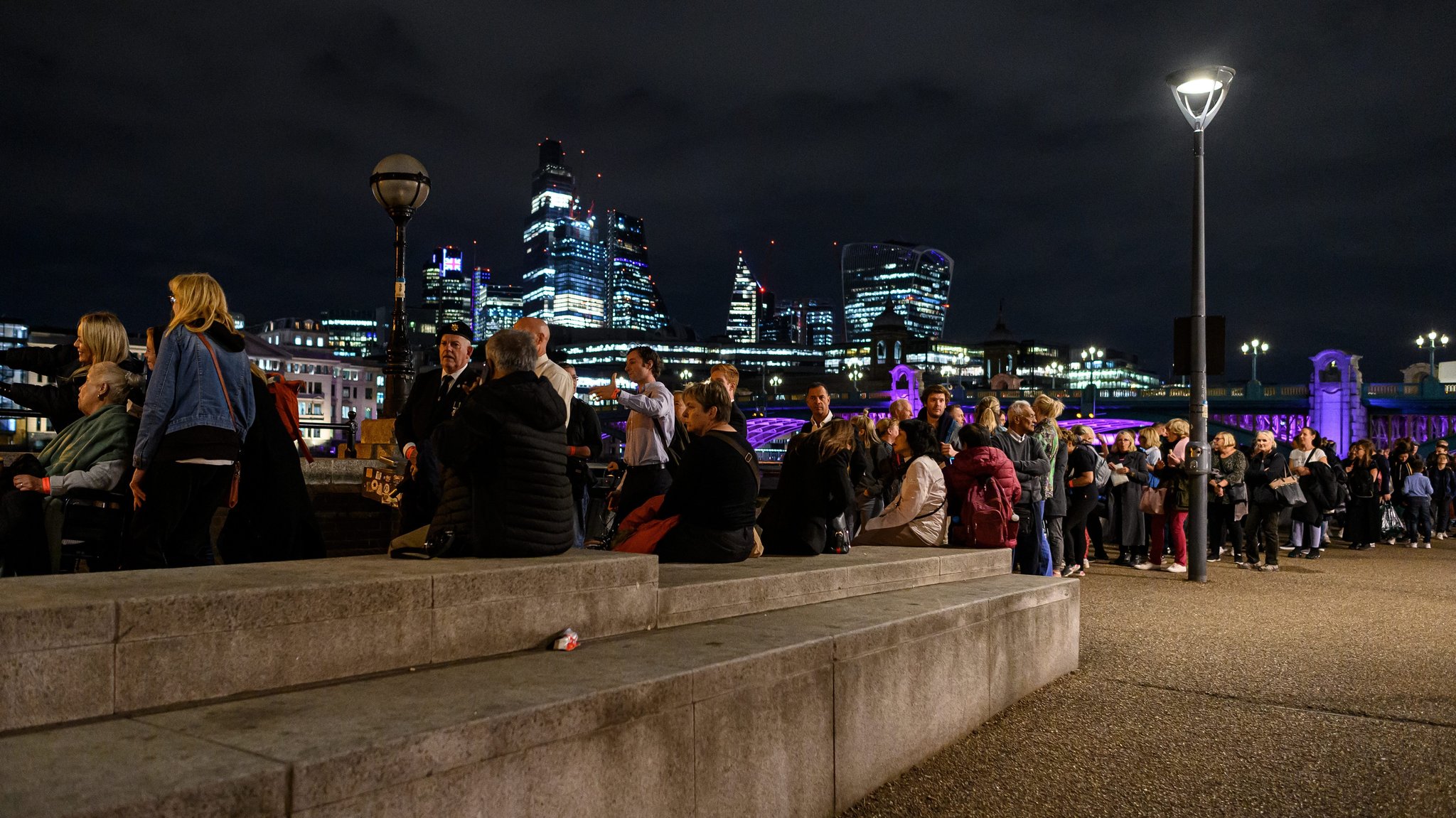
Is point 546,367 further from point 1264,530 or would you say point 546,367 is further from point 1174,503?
point 1264,530

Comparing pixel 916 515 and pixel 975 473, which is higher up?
pixel 975 473

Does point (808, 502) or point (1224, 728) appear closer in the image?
point (1224, 728)

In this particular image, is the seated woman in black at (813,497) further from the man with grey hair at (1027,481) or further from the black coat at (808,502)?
the man with grey hair at (1027,481)

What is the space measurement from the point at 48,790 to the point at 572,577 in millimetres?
2099

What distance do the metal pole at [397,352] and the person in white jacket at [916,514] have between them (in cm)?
514

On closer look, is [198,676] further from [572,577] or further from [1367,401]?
[1367,401]

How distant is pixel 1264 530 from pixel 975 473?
662 centimetres

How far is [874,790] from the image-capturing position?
4434mm

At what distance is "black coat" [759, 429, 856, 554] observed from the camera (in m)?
6.70

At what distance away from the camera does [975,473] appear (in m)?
8.21

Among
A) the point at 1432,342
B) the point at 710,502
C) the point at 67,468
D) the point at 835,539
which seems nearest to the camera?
the point at 67,468

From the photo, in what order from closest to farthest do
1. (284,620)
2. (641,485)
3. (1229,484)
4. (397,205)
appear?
(284,620) → (641,485) → (397,205) → (1229,484)

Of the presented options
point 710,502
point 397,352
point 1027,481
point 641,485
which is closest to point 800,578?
point 710,502

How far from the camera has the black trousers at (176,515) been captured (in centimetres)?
471
